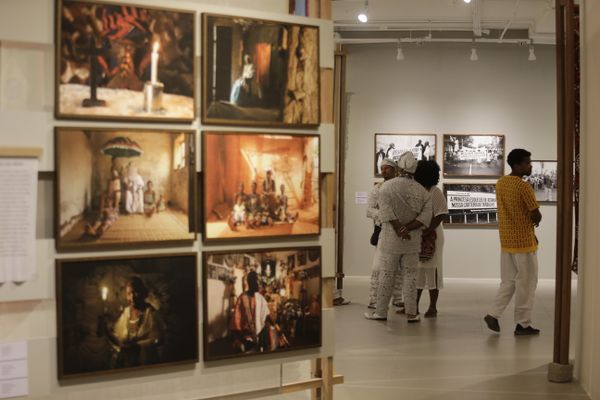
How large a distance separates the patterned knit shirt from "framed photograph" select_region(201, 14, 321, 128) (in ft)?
12.0

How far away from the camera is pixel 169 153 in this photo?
304 cm

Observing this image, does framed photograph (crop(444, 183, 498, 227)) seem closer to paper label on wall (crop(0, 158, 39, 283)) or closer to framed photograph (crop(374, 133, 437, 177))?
framed photograph (crop(374, 133, 437, 177))

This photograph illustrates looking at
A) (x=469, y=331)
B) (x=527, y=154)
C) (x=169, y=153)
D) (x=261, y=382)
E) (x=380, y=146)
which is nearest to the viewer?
(x=169, y=153)

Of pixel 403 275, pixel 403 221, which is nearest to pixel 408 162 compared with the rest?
pixel 403 221

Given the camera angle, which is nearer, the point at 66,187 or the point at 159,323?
the point at 66,187

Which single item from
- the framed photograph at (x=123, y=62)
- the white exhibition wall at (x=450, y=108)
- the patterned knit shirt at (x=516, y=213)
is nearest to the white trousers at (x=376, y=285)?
the patterned knit shirt at (x=516, y=213)

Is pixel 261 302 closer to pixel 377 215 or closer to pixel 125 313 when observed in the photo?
pixel 125 313

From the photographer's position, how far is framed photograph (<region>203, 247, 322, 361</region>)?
322 centimetres

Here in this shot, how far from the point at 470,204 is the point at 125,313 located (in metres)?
8.87

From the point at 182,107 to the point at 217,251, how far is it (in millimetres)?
681

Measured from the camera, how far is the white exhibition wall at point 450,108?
11094mm

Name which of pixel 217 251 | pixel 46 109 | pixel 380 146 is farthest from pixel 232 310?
pixel 380 146

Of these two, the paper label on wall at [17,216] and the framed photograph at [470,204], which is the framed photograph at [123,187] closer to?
the paper label on wall at [17,216]

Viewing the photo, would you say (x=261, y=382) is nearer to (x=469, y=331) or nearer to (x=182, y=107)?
(x=182, y=107)
